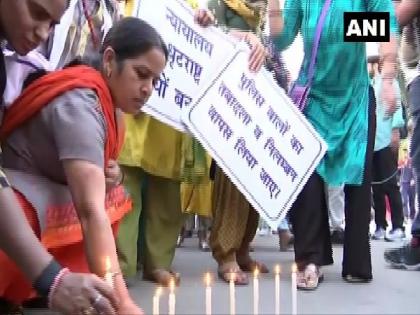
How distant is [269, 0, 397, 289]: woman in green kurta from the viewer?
3299 millimetres

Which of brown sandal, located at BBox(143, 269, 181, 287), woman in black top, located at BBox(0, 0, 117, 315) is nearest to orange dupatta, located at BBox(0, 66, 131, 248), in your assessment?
woman in black top, located at BBox(0, 0, 117, 315)

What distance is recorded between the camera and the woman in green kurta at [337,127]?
130 inches

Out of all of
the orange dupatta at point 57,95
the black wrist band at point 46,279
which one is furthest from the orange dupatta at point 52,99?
the black wrist band at point 46,279

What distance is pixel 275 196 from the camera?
3.15m

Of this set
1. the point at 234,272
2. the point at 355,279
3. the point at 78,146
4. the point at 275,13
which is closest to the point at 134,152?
the point at 234,272

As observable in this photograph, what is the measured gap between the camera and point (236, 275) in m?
3.21

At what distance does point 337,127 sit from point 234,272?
0.80 m

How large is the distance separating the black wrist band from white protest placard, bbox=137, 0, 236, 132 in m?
1.65

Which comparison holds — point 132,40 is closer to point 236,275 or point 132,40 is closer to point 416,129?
point 236,275

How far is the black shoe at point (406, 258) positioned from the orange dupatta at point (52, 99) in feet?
7.10

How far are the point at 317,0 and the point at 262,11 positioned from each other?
283 mm

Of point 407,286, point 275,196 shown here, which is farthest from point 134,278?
point 407,286

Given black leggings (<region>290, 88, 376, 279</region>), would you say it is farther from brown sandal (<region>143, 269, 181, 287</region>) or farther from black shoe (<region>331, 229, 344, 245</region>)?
black shoe (<region>331, 229, 344, 245</region>)

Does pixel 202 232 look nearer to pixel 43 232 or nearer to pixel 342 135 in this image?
pixel 342 135
